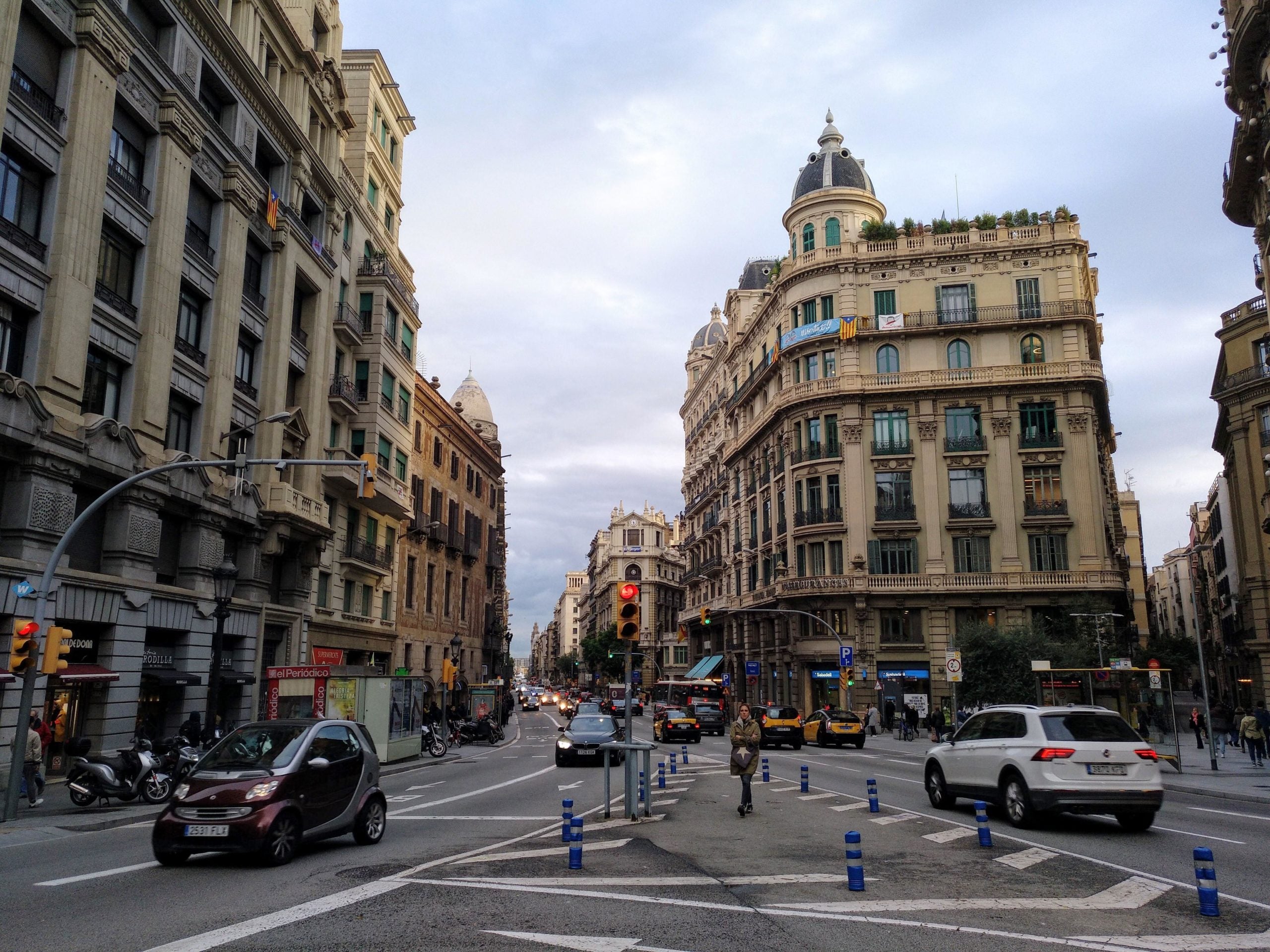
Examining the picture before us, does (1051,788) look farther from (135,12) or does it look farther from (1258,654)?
(1258,654)

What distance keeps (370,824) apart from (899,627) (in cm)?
4090

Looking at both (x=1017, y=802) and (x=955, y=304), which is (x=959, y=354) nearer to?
(x=955, y=304)

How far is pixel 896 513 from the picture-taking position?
4966cm

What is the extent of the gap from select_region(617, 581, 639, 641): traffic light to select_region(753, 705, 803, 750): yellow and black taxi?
23.0 m

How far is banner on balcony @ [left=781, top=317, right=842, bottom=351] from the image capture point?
52.0m

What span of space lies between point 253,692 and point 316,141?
2010 cm

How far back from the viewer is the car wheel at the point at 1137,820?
12.6m

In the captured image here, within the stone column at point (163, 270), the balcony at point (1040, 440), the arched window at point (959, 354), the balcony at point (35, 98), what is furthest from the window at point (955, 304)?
the balcony at point (35, 98)

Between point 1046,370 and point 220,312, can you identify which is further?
point 1046,370

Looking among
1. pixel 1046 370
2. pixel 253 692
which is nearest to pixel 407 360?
pixel 253 692

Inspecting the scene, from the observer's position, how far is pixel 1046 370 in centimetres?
4916

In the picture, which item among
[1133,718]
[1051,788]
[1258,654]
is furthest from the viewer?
[1258,654]

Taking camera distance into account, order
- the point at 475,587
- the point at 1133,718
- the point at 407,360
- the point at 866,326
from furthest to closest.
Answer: the point at 475,587 < the point at 866,326 < the point at 407,360 < the point at 1133,718

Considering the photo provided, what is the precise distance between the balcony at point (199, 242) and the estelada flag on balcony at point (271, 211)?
3.06 metres
